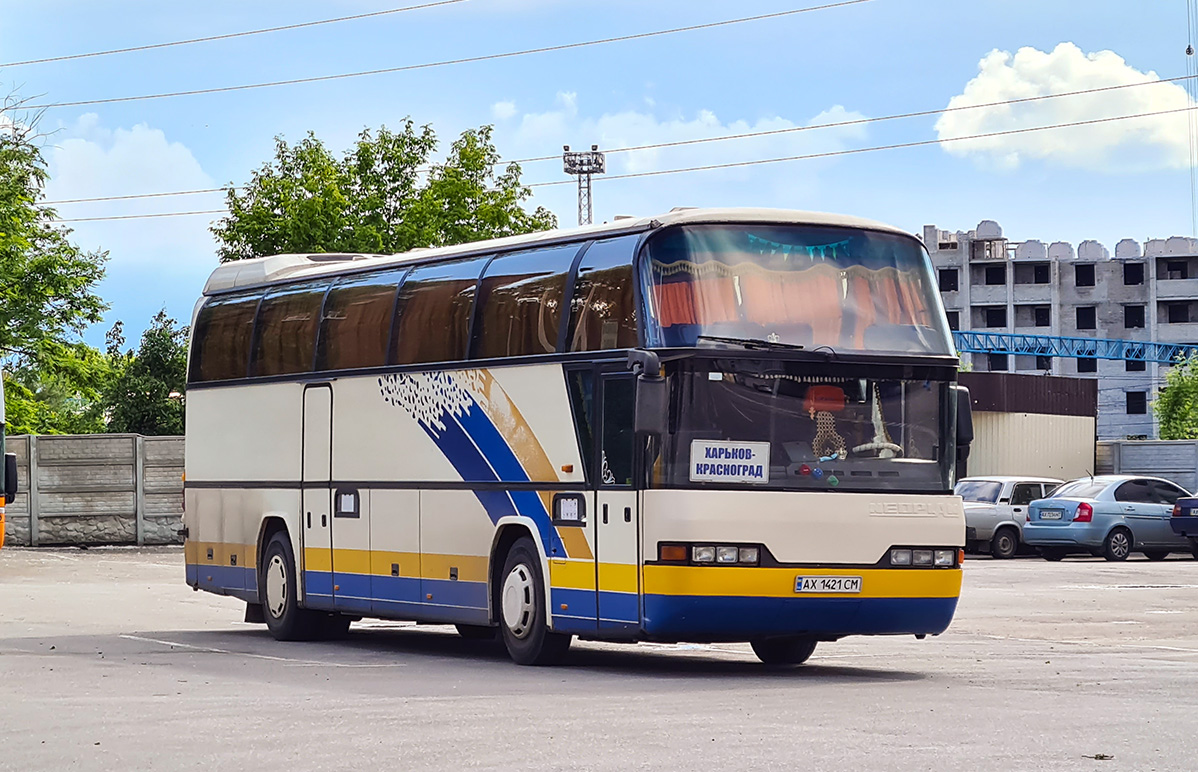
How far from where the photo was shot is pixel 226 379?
20.8 metres

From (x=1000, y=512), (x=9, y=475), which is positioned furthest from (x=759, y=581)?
(x=1000, y=512)

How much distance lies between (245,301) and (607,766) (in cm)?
1255

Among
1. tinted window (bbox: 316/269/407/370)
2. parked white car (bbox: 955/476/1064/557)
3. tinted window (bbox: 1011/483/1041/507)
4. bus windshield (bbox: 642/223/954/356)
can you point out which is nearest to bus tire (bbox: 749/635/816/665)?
bus windshield (bbox: 642/223/954/356)

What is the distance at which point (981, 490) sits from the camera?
4047cm

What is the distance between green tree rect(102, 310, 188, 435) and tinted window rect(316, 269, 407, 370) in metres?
38.1

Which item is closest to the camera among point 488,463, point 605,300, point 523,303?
point 605,300

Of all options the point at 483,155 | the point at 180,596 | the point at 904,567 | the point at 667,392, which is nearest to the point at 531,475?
the point at 667,392

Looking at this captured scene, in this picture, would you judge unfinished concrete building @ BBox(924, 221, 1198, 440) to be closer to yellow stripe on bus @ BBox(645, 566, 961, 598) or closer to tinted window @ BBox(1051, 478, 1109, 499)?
tinted window @ BBox(1051, 478, 1109, 499)

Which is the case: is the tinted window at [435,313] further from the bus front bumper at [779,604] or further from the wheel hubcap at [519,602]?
the bus front bumper at [779,604]

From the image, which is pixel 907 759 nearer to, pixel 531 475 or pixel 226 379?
pixel 531 475

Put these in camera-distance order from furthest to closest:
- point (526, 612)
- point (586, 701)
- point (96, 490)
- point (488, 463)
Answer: point (96, 490) → point (488, 463) → point (526, 612) → point (586, 701)

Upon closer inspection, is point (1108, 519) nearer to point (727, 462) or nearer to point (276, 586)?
point (276, 586)

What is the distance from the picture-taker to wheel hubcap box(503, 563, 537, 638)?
15594 millimetres

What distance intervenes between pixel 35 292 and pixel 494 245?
127 feet
